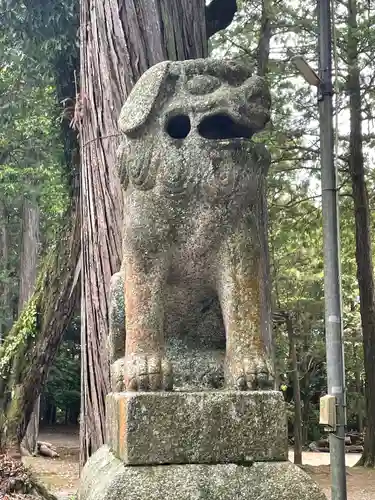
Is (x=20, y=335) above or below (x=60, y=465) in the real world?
above

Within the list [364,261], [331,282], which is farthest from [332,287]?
[364,261]

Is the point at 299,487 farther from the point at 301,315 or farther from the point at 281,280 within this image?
the point at 301,315

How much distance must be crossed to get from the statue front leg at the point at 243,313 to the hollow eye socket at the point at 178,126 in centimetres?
48

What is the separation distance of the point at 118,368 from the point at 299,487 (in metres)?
0.87

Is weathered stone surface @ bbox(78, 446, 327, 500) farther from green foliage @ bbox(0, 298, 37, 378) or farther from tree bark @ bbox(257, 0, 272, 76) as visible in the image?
tree bark @ bbox(257, 0, 272, 76)

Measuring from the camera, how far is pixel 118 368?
2764mm

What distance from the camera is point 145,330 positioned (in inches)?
101

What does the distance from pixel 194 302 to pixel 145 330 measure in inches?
12.7

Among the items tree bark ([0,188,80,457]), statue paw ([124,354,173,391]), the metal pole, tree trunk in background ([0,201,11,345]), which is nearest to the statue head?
statue paw ([124,354,173,391])

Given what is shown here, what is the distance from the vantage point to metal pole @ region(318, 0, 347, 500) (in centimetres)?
565

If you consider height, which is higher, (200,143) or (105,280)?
(200,143)

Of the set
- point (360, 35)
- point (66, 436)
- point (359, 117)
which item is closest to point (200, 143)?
point (360, 35)

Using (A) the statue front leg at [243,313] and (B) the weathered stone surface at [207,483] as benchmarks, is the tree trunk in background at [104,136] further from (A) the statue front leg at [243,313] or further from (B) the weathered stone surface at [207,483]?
(B) the weathered stone surface at [207,483]

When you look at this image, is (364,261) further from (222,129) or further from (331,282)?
(222,129)
